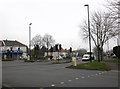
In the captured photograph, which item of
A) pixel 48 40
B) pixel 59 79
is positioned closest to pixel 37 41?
pixel 48 40

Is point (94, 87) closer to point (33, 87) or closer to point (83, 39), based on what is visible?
point (33, 87)

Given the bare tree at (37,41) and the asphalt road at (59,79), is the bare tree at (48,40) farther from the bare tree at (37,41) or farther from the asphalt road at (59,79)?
the asphalt road at (59,79)

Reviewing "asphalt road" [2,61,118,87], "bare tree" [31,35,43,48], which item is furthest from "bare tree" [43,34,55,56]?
"asphalt road" [2,61,118,87]

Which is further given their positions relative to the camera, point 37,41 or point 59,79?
point 37,41

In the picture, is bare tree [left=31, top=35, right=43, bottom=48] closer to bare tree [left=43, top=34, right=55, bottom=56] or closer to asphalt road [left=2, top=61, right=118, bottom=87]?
bare tree [left=43, top=34, right=55, bottom=56]

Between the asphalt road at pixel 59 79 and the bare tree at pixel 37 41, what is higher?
the bare tree at pixel 37 41

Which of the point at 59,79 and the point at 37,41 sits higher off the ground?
the point at 37,41

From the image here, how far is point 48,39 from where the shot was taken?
87.1 m

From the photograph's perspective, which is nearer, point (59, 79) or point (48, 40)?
point (59, 79)

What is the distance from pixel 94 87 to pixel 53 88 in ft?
6.55

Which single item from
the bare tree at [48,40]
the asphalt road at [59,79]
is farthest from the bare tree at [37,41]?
the asphalt road at [59,79]

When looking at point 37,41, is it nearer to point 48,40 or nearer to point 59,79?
point 48,40

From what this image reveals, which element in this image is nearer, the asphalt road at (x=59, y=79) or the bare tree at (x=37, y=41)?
the asphalt road at (x=59, y=79)

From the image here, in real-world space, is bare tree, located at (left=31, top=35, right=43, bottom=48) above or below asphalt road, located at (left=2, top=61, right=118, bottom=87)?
above
